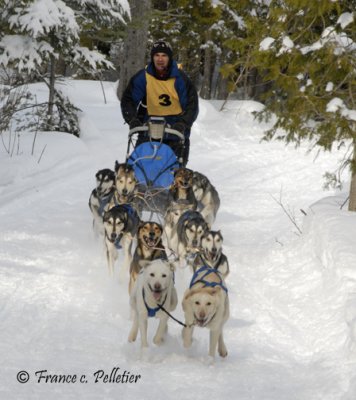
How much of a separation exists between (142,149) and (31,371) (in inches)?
159

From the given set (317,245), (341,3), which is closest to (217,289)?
(317,245)

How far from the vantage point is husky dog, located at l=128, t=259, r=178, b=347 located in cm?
495

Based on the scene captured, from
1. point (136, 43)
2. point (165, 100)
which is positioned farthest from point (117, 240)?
point (136, 43)

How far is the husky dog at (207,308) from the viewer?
15.3ft

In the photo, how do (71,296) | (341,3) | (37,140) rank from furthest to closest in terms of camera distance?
(37,140) < (341,3) < (71,296)

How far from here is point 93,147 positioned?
45.8 feet

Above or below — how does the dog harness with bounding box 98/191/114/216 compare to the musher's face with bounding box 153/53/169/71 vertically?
below

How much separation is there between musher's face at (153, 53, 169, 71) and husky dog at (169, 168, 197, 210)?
1465mm

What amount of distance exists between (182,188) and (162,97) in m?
1.46

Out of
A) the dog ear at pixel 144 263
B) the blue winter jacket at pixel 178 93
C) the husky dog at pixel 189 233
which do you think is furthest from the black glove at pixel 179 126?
the dog ear at pixel 144 263

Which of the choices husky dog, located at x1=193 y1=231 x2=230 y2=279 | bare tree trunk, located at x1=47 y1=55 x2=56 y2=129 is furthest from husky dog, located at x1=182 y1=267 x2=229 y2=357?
bare tree trunk, located at x1=47 y1=55 x2=56 y2=129

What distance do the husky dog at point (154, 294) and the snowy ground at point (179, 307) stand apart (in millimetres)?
187

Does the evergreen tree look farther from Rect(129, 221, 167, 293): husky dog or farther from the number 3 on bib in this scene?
Rect(129, 221, 167, 293): husky dog

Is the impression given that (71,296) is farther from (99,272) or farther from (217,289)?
(217,289)
